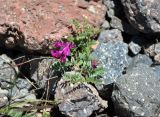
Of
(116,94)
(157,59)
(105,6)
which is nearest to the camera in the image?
(116,94)

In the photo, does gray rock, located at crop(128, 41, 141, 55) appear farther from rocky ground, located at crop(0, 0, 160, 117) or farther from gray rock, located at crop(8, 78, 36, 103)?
gray rock, located at crop(8, 78, 36, 103)

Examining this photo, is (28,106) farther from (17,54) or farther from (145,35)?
(145,35)

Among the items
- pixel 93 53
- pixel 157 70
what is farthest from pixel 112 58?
pixel 157 70

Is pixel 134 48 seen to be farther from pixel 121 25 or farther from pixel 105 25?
pixel 105 25

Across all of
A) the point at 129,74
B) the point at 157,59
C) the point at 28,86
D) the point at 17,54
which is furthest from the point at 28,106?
the point at 157,59

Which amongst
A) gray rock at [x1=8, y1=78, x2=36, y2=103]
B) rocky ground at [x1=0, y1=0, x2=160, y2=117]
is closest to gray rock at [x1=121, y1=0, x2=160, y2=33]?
rocky ground at [x1=0, y1=0, x2=160, y2=117]

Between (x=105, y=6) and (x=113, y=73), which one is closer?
(x=113, y=73)
